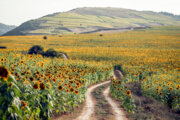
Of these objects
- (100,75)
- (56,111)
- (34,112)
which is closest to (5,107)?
(34,112)

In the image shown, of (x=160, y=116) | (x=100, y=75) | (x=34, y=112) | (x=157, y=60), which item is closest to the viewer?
(x=34, y=112)

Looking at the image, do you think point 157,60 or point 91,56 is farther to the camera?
point 91,56

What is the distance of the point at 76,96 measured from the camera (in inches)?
566

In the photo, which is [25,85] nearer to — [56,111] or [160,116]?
[56,111]

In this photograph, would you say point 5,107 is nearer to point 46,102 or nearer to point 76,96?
point 46,102

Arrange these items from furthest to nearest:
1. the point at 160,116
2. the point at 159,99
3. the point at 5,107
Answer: the point at 159,99 < the point at 160,116 < the point at 5,107

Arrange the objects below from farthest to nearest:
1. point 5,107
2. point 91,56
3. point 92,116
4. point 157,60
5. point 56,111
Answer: point 91,56 < point 157,60 < point 92,116 < point 56,111 < point 5,107

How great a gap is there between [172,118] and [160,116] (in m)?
0.73

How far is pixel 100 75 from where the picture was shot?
3456 centimetres

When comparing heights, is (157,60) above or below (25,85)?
below

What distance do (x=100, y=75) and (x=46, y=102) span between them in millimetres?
25162

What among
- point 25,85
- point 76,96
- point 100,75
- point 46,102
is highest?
point 25,85

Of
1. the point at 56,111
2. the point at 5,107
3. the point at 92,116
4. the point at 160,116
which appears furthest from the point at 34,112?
the point at 160,116

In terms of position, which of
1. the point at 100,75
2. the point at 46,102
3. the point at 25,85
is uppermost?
the point at 25,85
